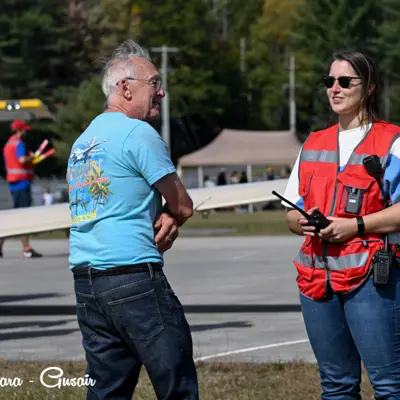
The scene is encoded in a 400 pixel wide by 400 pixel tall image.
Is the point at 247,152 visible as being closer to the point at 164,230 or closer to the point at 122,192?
the point at 164,230

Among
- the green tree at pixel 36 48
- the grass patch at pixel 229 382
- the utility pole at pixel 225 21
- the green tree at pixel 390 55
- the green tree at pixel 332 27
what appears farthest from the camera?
the utility pole at pixel 225 21

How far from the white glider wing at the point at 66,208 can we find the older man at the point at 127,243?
424 centimetres

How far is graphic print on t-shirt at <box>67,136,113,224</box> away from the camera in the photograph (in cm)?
512

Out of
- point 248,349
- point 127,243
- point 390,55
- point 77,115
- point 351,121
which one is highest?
point 351,121

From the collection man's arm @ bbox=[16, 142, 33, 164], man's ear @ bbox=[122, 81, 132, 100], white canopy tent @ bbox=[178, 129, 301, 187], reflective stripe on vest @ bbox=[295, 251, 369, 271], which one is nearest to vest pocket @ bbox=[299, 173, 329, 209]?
reflective stripe on vest @ bbox=[295, 251, 369, 271]

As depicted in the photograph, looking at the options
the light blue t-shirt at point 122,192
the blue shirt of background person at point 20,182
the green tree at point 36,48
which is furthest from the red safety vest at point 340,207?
the green tree at point 36,48

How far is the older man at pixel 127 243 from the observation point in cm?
509

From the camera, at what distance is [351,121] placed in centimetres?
538

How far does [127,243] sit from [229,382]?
2597mm

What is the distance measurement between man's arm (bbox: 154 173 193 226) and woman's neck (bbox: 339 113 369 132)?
0.73m

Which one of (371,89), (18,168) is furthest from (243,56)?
(371,89)

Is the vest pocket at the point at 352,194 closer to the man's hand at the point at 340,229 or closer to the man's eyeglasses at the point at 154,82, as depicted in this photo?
the man's hand at the point at 340,229

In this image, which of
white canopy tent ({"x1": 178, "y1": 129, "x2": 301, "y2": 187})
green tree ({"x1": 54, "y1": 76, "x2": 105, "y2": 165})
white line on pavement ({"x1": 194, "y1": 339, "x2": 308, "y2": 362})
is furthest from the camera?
green tree ({"x1": 54, "y1": 76, "x2": 105, "y2": 165})

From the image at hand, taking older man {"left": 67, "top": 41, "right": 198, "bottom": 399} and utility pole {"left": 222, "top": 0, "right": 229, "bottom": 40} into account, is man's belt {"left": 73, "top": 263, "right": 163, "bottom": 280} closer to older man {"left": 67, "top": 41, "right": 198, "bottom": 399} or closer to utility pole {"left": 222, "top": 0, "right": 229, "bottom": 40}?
older man {"left": 67, "top": 41, "right": 198, "bottom": 399}
